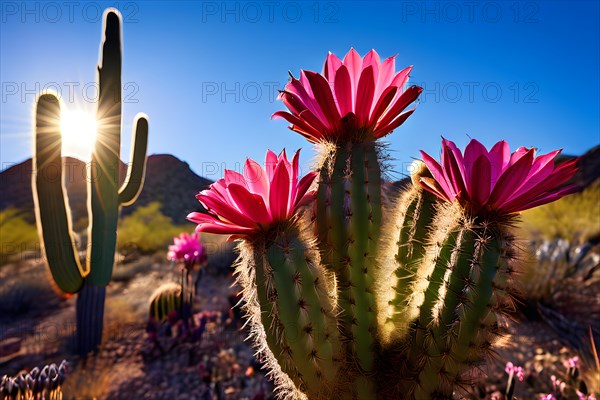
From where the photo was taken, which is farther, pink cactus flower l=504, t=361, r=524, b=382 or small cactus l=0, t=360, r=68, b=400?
small cactus l=0, t=360, r=68, b=400

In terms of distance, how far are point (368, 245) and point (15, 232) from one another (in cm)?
1472

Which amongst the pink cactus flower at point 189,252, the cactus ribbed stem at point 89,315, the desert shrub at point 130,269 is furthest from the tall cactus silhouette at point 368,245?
the desert shrub at point 130,269

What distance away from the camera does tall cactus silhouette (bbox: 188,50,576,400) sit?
139cm

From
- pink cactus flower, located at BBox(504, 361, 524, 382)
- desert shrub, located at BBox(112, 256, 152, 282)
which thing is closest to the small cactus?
pink cactus flower, located at BBox(504, 361, 524, 382)

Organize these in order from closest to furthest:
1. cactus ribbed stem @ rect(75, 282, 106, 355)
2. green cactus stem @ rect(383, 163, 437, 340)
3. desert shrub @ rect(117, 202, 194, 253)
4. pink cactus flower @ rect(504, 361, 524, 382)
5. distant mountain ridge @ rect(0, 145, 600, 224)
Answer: green cactus stem @ rect(383, 163, 437, 340)
pink cactus flower @ rect(504, 361, 524, 382)
cactus ribbed stem @ rect(75, 282, 106, 355)
desert shrub @ rect(117, 202, 194, 253)
distant mountain ridge @ rect(0, 145, 600, 224)

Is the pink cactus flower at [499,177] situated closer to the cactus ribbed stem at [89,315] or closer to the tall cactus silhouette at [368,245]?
the tall cactus silhouette at [368,245]

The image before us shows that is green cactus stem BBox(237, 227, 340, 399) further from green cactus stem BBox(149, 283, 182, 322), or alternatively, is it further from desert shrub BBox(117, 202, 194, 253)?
desert shrub BBox(117, 202, 194, 253)

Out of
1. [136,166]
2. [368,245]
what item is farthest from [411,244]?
[136,166]

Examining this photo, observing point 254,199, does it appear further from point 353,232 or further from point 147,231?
point 147,231

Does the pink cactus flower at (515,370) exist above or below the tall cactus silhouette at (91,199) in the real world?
below

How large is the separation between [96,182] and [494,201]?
212 inches

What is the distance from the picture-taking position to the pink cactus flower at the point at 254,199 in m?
1.40

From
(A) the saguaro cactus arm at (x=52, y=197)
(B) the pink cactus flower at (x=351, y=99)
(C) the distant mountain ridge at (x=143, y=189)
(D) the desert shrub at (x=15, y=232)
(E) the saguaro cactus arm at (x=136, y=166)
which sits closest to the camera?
(B) the pink cactus flower at (x=351, y=99)

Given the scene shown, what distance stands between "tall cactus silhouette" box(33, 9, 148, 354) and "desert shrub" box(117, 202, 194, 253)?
25.4ft
